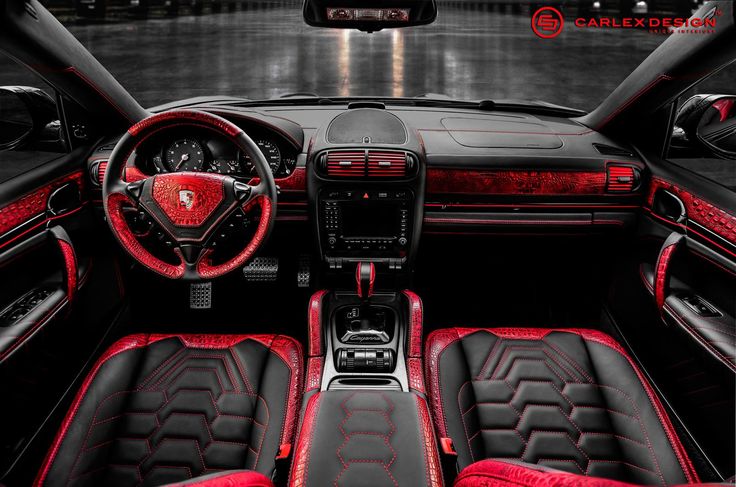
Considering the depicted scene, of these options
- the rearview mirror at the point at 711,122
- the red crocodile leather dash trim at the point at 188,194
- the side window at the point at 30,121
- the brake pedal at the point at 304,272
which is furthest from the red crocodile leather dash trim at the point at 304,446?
the rearview mirror at the point at 711,122

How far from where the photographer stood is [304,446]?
189cm

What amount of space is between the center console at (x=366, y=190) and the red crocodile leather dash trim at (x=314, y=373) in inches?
21.3

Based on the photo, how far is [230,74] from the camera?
12562 millimetres

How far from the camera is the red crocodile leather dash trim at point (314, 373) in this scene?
2434 millimetres

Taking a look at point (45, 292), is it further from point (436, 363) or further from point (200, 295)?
point (436, 363)

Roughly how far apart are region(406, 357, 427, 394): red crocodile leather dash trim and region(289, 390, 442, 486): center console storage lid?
185 mm

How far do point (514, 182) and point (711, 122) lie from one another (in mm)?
1007

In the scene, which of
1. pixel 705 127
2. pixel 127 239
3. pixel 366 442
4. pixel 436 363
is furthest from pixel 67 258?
pixel 705 127

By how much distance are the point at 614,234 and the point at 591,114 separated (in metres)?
0.76

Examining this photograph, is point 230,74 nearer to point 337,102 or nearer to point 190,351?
point 337,102

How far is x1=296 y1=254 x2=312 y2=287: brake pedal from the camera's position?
10.5ft

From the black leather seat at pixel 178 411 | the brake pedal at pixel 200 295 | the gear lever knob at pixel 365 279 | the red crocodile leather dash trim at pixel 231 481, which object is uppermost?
the red crocodile leather dash trim at pixel 231 481

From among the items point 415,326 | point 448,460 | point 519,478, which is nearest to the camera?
point 519,478

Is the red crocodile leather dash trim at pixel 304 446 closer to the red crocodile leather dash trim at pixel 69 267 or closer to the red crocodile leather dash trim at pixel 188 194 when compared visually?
the red crocodile leather dash trim at pixel 188 194
